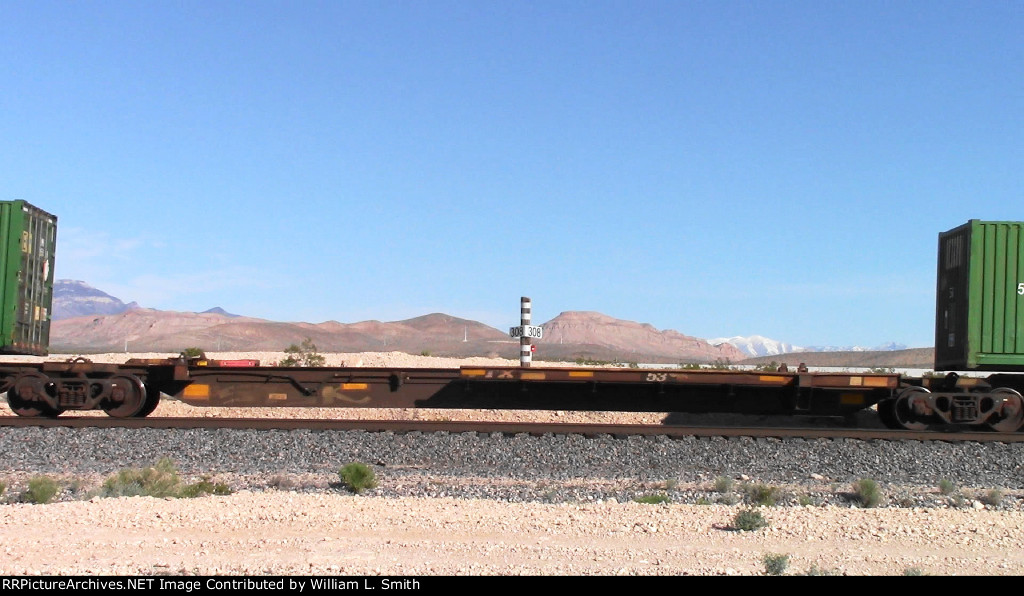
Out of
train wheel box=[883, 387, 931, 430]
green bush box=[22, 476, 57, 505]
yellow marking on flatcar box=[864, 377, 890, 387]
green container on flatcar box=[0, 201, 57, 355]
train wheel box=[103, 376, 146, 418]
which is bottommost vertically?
green bush box=[22, 476, 57, 505]

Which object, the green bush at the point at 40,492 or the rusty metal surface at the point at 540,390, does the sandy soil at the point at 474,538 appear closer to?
the green bush at the point at 40,492

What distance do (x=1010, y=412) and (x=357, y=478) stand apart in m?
10.6

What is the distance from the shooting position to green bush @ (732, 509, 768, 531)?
7.70 meters

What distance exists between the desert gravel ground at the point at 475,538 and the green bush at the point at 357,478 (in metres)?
0.81

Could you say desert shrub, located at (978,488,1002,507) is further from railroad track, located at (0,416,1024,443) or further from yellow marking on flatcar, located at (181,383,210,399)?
yellow marking on flatcar, located at (181,383,210,399)

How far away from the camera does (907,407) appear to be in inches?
591

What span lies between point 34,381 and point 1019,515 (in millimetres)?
13764

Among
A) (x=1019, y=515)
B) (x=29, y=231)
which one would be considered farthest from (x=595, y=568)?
(x=29, y=231)

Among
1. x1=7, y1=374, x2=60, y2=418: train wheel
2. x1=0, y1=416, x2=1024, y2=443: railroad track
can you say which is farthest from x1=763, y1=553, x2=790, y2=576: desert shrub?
x1=7, y1=374, x2=60, y2=418: train wheel

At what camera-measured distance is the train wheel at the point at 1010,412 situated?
14758mm

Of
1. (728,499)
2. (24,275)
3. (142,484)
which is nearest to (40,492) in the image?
(142,484)

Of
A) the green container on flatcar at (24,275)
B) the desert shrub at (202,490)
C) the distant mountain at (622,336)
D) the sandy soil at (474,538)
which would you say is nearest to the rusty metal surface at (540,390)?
the green container on flatcar at (24,275)

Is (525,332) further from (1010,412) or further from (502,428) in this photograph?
(1010,412)

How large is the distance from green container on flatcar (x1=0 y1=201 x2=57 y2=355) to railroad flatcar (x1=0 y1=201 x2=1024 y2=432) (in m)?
0.03
